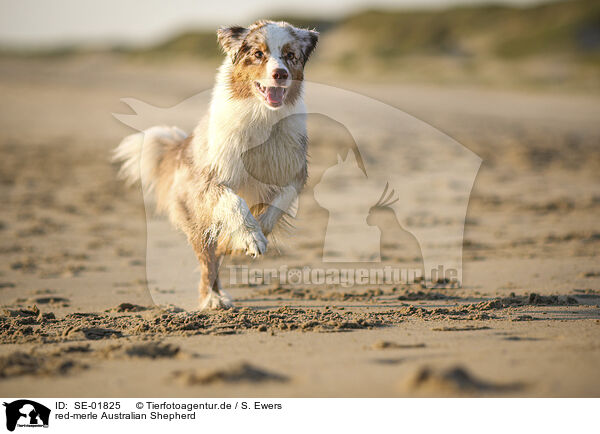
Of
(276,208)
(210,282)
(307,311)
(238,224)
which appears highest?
(276,208)

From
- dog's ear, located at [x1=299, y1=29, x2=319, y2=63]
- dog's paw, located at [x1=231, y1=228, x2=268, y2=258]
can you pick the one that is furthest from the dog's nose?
dog's paw, located at [x1=231, y1=228, x2=268, y2=258]

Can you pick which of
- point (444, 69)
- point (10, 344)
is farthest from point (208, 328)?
point (444, 69)

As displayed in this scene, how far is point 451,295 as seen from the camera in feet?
20.0

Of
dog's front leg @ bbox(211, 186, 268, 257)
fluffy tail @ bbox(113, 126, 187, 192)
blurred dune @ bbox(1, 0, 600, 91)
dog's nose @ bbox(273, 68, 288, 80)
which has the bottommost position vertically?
dog's front leg @ bbox(211, 186, 268, 257)

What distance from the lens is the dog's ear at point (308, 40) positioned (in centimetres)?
544

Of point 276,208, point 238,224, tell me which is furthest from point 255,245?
point 276,208

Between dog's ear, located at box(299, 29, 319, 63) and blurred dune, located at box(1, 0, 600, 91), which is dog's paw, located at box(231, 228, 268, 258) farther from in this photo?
blurred dune, located at box(1, 0, 600, 91)

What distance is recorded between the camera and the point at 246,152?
5496 millimetres

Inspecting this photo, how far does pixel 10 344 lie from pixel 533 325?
3769 mm

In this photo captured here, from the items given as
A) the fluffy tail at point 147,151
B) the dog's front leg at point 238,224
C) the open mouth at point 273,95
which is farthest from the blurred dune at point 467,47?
the dog's front leg at point 238,224

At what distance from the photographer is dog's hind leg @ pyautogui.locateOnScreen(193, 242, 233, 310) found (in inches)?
236

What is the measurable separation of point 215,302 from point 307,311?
100 cm

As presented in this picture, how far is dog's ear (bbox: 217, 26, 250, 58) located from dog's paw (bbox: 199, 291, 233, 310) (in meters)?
2.19

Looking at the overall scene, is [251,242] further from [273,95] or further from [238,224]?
[273,95]
